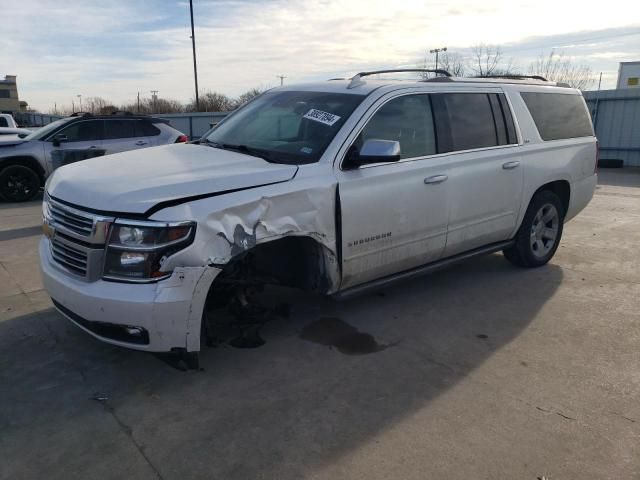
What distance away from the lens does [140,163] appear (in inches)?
153

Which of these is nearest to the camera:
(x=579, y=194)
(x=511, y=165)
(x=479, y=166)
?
(x=479, y=166)

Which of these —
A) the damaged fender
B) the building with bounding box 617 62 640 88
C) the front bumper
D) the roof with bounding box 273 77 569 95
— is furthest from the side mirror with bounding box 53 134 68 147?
the building with bounding box 617 62 640 88

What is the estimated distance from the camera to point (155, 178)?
339 centimetres

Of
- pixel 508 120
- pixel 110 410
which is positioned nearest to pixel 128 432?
pixel 110 410

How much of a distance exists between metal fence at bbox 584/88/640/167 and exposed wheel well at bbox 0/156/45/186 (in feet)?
54.4

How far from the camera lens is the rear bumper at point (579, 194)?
19.7 feet

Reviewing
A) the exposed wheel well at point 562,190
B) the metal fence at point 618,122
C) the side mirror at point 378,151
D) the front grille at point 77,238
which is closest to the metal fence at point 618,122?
the metal fence at point 618,122

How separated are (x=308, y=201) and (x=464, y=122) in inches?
76.5

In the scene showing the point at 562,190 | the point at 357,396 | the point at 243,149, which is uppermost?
the point at 243,149

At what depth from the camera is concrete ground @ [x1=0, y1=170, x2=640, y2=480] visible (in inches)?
107

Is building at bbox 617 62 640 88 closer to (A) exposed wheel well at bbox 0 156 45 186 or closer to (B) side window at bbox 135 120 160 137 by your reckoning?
(B) side window at bbox 135 120 160 137

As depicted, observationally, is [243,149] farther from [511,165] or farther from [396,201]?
[511,165]

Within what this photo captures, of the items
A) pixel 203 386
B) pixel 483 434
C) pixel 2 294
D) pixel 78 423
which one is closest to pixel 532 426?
pixel 483 434

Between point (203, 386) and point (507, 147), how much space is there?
3.53 m
